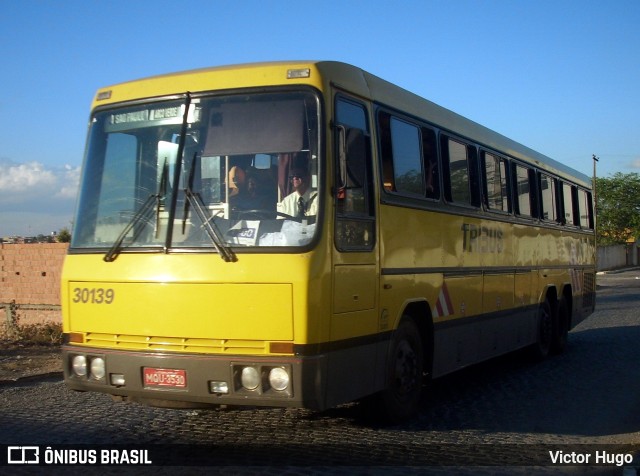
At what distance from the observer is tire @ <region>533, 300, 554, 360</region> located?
13242 millimetres

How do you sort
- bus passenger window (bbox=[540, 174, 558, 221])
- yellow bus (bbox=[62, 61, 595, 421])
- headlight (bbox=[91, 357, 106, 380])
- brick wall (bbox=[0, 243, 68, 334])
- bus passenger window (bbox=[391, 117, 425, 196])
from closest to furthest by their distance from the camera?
1. yellow bus (bbox=[62, 61, 595, 421])
2. headlight (bbox=[91, 357, 106, 380])
3. bus passenger window (bbox=[391, 117, 425, 196])
4. bus passenger window (bbox=[540, 174, 558, 221])
5. brick wall (bbox=[0, 243, 68, 334])

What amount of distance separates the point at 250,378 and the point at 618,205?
3533 inches

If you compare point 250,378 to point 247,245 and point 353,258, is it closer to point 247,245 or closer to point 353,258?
point 247,245

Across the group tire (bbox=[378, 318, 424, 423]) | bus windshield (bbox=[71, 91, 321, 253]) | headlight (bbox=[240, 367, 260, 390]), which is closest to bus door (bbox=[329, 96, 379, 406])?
bus windshield (bbox=[71, 91, 321, 253])

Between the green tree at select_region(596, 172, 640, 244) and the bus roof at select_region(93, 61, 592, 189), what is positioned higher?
the green tree at select_region(596, 172, 640, 244)

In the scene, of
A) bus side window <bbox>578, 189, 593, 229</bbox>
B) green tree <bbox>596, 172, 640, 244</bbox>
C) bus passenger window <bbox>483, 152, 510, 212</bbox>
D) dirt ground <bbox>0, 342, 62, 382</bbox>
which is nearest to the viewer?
bus passenger window <bbox>483, 152, 510, 212</bbox>

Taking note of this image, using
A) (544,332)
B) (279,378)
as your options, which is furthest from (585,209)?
(279,378)

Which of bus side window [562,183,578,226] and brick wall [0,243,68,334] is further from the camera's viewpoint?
brick wall [0,243,68,334]

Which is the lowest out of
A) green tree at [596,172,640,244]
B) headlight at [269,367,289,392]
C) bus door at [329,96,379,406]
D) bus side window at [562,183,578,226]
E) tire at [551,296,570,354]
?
tire at [551,296,570,354]

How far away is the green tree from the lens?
8844 cm

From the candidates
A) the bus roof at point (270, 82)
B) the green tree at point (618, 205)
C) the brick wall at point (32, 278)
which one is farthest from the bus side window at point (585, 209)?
the green tree at point (618, 205)

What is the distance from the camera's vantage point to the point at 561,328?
14461mm

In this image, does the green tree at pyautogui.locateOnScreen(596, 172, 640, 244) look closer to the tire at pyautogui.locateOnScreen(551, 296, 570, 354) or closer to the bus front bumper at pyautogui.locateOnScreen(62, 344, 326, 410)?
the tire at pyautogui.locateOnScreen(551, 296, 570, 354)

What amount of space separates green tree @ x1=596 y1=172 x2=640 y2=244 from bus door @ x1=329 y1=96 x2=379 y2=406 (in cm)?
8639
